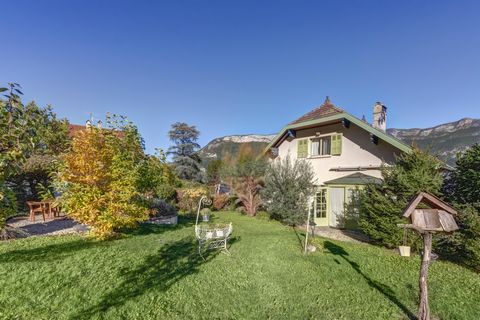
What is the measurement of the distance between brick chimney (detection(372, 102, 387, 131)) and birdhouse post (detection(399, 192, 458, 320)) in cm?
1152

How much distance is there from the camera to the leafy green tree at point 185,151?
31453 millimetres

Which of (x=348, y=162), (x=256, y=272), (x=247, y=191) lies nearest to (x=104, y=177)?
(x=256, y=272)

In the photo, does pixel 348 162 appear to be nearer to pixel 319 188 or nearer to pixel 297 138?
pixel 319 188

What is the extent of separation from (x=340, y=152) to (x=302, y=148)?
9.32 ft

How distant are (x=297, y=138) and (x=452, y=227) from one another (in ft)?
41.2

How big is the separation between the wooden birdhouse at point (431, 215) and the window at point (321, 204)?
10062 mm

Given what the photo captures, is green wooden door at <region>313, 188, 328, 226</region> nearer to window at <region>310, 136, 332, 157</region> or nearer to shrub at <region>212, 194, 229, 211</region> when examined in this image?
window at <region>310, 136, 332, 157</region>

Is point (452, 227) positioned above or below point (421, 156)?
below

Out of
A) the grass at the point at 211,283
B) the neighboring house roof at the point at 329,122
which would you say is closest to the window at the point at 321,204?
the neighboring house roof at the point at 329,122

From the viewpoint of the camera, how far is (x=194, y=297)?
17.1 feet

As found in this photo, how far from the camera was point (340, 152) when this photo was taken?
13.9m

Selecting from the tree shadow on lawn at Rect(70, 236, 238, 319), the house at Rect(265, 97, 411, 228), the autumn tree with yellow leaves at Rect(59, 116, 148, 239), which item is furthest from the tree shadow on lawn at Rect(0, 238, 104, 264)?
the house at Rect(265, 97, 411, 228)

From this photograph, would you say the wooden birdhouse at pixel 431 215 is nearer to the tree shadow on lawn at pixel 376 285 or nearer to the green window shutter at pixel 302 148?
the tree shadow on lawn at pixel 376 285

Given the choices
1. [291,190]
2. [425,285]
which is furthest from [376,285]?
[291,190]
